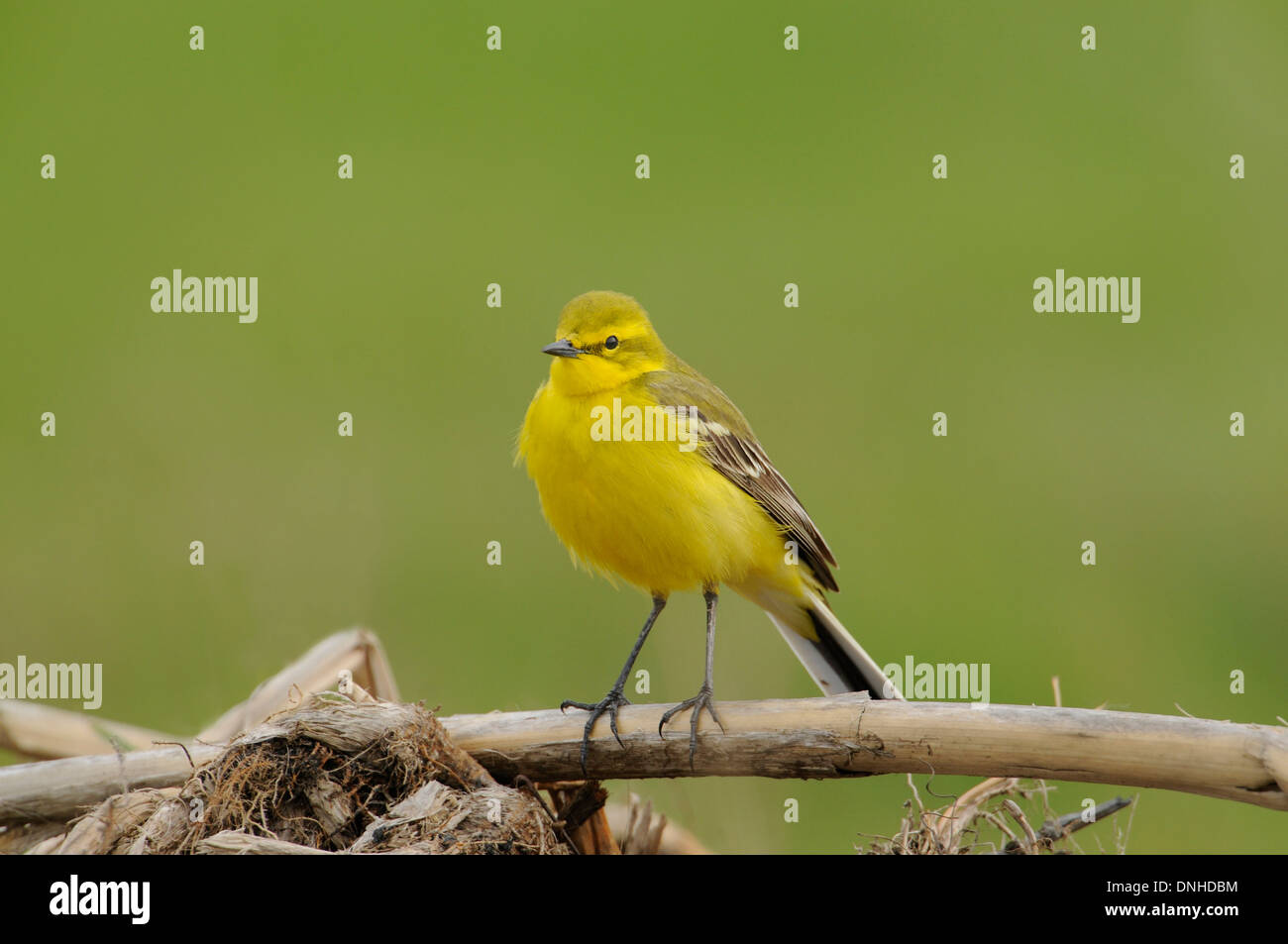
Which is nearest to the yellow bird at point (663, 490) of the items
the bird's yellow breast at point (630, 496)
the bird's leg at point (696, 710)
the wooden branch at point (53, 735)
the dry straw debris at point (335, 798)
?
the bird's yellow breast at point (630, 496)

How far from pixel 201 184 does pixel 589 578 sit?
5414mm

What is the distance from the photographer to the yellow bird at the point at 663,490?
6469 millimetres

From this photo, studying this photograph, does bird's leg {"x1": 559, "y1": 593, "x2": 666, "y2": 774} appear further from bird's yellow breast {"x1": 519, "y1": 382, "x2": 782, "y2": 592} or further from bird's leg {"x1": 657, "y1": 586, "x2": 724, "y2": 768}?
bird's yellow breast {"x1": 519, "y1": 382, "x2": 782, "y2": 592}

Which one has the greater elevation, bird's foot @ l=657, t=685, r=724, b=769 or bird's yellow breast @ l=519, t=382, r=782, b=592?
bird's yellow breast @ l=519, t=382, r=782, b=592

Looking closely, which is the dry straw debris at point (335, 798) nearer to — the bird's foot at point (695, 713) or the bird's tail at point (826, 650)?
the bird's foot at point (695, 713)

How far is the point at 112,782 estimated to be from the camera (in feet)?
17.8

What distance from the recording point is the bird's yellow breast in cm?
645

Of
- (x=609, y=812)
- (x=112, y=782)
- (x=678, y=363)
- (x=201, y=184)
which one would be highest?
(x=201, y=184)

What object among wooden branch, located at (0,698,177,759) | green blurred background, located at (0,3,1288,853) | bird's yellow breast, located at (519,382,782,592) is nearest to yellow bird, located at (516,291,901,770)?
bird's yellow breast, located at (519,382,782,592)

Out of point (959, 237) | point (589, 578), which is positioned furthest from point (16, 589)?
point (959, 237)

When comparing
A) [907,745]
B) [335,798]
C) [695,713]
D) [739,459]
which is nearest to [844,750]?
[907,745]

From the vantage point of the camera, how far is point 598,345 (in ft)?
22.6

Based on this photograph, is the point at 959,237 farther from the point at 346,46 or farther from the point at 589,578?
the point at 346,46

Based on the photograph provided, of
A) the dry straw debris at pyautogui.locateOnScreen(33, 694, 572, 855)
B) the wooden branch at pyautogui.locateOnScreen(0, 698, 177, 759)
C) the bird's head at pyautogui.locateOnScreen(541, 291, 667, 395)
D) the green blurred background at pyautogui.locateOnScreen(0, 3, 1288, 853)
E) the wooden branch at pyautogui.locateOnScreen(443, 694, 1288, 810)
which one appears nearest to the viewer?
the wooden branch at pyautogui.locateOnScreen(443, 694, 1288, 810)
